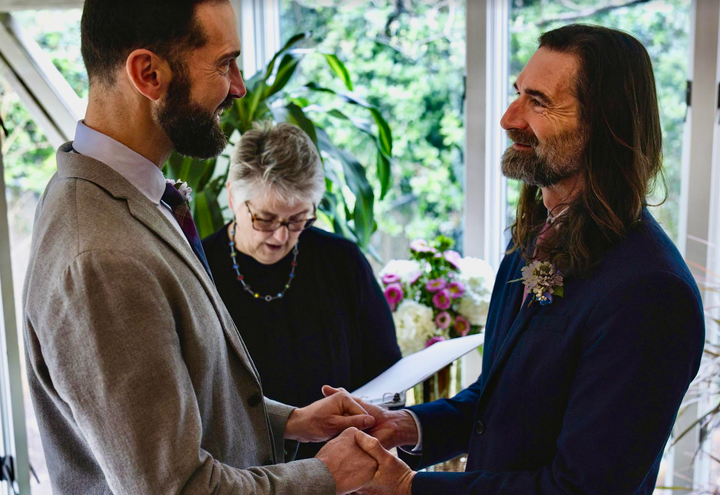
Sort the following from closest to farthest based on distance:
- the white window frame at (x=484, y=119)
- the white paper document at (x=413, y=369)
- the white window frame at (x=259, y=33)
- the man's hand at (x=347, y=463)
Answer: the man's hand at (x=347, y=463), the white paper document at (x=413, y=369), the white window frame at (x=484, y=119), the white window frame at (x=259, y=33)

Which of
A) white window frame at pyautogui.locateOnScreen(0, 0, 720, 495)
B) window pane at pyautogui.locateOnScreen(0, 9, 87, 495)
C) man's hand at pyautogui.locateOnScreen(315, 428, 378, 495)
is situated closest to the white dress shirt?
man's hand at pyautogui.locateOnScreen(315, 428, 378, 495)

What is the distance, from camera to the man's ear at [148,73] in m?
1.09

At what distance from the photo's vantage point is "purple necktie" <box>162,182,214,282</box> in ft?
4.35

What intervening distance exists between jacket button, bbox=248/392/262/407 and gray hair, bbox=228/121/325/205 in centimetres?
81

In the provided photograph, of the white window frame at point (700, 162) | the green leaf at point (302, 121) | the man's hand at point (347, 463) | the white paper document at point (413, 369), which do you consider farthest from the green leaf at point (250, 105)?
the white window frame at point (700, 162)

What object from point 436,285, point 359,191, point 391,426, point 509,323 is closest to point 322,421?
point 391,426

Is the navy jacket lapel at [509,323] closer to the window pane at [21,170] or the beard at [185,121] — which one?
the beard at [185,121]

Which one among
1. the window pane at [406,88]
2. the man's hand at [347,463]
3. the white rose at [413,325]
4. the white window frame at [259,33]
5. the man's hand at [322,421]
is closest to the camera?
the man's hand at [347,463]

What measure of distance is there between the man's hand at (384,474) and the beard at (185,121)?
65 cm

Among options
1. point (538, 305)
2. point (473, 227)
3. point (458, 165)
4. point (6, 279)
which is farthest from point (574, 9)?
point (6, 279)

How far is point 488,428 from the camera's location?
138 centimetres

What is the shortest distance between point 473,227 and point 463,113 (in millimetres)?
488

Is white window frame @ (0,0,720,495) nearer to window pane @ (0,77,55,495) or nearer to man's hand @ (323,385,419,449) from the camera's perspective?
window pane @ (0,77,55,495)

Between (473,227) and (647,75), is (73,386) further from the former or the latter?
(473,227)
